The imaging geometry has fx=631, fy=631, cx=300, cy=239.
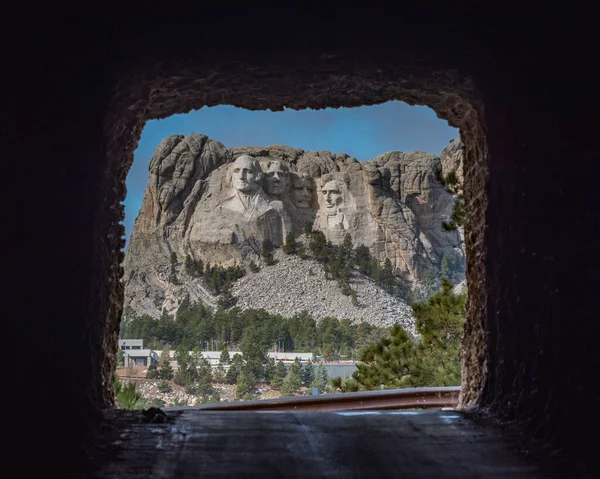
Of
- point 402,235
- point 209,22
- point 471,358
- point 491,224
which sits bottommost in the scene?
point 471,358

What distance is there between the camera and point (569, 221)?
1.48 metres

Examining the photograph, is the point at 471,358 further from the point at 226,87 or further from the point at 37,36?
the point at 37,36

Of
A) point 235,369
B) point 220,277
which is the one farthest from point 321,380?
point 220,277

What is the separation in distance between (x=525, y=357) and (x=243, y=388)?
71.2ft

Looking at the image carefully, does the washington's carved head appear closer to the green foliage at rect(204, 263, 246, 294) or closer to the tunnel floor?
the green foliage at rect(204, 263, 246, 294)

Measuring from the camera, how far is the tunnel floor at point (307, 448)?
139 cm

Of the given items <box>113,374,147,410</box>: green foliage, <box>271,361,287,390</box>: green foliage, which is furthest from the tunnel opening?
<box>271,361,287,390</box>: green foliage

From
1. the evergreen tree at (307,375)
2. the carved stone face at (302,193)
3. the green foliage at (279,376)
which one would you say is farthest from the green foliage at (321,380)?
the carved stone face at (302,193)

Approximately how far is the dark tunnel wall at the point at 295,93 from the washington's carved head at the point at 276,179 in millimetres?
31540

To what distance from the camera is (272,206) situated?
3250 centimetres

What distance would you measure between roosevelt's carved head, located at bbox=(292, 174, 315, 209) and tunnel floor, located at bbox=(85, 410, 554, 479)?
31.9 m

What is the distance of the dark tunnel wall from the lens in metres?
1.33

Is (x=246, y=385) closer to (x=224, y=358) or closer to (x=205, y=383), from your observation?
(x=205, y=383)

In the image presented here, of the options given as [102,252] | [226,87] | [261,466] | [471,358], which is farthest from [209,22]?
[471,358]
